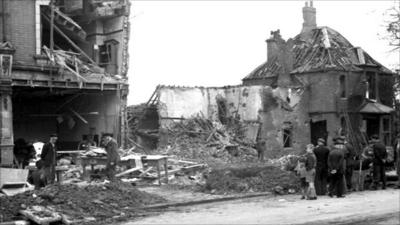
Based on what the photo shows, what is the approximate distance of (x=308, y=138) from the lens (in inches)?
1704

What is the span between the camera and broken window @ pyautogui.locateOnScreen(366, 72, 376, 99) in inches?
1785

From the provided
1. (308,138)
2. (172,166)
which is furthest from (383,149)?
(308,138)

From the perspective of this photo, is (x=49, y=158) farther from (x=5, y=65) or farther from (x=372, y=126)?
(x=372, y=126)

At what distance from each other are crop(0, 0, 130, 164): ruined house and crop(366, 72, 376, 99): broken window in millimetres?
19704

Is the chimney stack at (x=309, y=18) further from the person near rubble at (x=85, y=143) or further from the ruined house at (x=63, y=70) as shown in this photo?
the person near rubble at (x=85, y=143)

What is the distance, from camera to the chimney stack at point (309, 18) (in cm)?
4781

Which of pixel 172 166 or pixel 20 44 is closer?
pixel 172 166

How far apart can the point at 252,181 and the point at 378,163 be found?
181 inches

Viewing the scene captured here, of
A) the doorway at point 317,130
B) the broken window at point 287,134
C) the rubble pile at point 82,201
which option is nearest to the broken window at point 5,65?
the rubble pile at point 82,201

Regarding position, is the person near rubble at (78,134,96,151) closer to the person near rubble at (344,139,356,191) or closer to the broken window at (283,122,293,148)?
the person near rubble at (344,139,356,191)

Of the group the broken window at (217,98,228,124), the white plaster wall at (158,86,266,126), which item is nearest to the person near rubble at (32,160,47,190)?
the white plaster wall at (158,86,266,126)

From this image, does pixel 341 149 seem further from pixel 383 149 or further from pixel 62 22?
pixel 62 22


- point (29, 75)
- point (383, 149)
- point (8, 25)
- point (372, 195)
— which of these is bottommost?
point (372, 195)

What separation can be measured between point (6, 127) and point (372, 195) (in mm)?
16550
